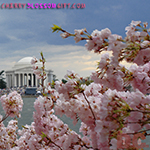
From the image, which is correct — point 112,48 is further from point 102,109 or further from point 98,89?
point 98,89

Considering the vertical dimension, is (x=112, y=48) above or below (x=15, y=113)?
above

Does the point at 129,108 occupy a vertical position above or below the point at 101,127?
above

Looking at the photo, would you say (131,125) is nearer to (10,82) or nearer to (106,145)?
(106,145)

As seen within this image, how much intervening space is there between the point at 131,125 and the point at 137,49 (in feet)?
1.51

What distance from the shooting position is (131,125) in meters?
1.17

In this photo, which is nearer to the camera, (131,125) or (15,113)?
(131,125)

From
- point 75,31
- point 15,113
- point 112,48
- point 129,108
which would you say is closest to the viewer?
point 129,108

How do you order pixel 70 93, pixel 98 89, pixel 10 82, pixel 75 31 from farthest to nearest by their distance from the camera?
pixel 10 82 → pixel 98 89 → pixel 70 93 → pixel 75 31

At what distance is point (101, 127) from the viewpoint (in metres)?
1.32

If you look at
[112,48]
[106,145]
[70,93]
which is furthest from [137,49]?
[106,145]

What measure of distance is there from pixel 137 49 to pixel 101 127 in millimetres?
554

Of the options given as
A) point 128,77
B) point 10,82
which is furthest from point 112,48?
point 10,82

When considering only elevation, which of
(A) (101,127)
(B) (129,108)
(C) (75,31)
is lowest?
(A) (101,127)

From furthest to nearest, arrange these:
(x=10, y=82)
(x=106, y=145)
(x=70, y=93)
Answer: (x=10, y=82) → (x=70, y=93) → (x=106, y=145)
